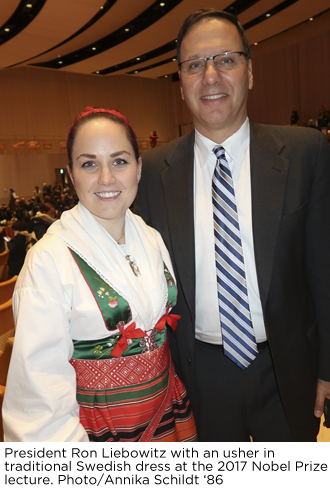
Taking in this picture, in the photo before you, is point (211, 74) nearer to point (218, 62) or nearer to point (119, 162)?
point (218, 62)

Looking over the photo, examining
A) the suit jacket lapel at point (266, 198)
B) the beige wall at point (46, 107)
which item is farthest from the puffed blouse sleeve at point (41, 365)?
the beige wall at point (46, 107)

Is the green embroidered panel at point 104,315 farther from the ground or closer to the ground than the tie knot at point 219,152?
closer to the ground

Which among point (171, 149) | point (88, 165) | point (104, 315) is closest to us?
point (104, 315)

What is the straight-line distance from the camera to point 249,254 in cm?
146

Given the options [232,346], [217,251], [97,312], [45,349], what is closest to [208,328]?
[232,346]

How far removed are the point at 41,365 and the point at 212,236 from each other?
0.72 meters

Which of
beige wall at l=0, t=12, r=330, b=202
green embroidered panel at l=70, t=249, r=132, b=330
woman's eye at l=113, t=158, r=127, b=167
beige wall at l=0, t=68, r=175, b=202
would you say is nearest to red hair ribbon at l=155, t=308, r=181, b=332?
green embroidered panel at l=70, t=249, r=132, b=330

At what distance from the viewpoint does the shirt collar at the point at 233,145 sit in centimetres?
154

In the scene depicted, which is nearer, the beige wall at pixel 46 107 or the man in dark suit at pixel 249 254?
the man in dark suit at pixel 249 254

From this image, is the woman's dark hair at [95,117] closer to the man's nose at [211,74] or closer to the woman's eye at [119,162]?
the woman's eye at [119,162]

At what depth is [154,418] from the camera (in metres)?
1.28

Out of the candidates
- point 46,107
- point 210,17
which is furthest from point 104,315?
A: point 46,107

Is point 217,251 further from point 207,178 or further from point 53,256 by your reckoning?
point 53,256

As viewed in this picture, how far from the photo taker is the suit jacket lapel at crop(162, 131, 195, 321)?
4.75ft
